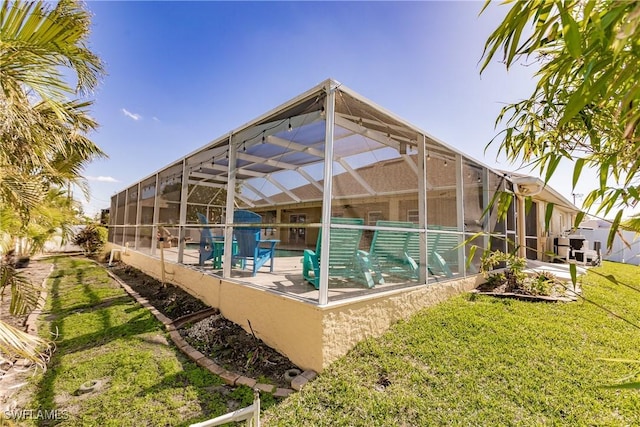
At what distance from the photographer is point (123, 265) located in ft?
38.0

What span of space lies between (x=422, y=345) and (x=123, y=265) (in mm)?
12164

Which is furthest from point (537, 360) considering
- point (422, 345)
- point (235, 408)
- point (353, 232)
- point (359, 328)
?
point (235, 408)

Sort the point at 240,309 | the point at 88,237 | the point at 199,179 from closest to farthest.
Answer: the point at 240,309 < the point at 199,179 < the point at 88,237

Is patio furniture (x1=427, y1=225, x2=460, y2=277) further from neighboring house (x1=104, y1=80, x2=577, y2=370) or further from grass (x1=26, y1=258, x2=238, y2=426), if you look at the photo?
grass (x1=26, y1=258, x2=238, y2=426)

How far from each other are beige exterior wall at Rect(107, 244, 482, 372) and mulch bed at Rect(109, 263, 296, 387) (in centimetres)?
12

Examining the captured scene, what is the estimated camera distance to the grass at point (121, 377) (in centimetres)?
286

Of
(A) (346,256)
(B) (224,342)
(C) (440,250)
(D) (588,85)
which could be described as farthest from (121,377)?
(C) (440,250)

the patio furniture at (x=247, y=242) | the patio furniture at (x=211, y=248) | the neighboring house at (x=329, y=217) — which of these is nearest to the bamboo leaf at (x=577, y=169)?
the neighboring house at (x=329, y=217)

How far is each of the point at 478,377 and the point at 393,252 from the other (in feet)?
6.47

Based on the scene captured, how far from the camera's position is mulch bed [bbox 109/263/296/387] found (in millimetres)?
3572

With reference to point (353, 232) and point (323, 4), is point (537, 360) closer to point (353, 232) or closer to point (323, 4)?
point (353, 232)

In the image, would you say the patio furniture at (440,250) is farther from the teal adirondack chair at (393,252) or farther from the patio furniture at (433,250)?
the teal adirondack chair at (393,252)

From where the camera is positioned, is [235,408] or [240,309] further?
[240,309]

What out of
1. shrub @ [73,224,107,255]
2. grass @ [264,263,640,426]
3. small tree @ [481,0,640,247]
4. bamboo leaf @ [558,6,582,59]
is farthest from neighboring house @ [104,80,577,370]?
shrub @ [73,224,107,255]
